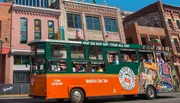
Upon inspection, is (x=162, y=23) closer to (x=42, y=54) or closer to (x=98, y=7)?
(x=98, y=7)

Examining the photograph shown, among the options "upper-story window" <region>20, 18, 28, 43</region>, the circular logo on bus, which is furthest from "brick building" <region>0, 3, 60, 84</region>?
the circular logo on bus

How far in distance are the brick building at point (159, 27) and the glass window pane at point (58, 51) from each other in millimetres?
24849

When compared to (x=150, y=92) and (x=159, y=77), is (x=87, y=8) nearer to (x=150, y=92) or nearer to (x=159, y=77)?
(x=159, y=77)

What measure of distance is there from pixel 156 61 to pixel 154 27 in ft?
77.2

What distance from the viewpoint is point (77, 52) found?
12.7 m

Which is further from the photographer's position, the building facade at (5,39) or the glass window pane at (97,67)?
the building facade at (5,39)

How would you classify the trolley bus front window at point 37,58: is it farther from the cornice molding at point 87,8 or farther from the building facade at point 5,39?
the cornice molding at point 87,8

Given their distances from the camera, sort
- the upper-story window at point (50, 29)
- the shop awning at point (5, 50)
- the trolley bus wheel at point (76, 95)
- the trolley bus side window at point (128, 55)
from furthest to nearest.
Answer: the upper-story window at point (50, 29) → the shop awning at point (5, 50) → the trolley bus side window at point (128, 55) → the trolley bus wheel at point (76, 95)

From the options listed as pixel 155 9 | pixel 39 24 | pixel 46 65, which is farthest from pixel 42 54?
pixel 155 9

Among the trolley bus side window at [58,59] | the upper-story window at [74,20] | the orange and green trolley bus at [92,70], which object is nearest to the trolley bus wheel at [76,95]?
the orange and green trolley bus at [92,70]

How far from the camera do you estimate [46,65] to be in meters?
11.6

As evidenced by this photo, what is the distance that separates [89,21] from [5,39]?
11963 millimetres

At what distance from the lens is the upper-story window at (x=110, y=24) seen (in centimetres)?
3345

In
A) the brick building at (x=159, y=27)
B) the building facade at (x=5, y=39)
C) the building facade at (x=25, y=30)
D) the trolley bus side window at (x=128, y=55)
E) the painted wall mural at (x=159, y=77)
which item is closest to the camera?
the trolley bus side window at (x=128, y=55)
